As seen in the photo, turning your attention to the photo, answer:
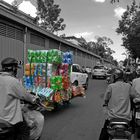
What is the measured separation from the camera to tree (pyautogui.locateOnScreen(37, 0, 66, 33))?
206 feet

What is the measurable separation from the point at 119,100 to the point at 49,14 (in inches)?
2333

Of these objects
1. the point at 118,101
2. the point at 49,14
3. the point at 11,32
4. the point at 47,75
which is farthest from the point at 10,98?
the point at 49,14

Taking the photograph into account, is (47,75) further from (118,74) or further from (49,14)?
(49,14)

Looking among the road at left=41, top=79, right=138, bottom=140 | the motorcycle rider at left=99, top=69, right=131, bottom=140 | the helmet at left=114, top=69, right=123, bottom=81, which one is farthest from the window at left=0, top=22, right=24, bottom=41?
the motorcycle rider at left=99, top=69, right=131, bottom=140

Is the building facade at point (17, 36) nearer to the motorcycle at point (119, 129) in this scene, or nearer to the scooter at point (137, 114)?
the scooter at point (137, 114)

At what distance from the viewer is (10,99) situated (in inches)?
161

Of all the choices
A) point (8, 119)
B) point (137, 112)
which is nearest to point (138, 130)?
point (137, 112)

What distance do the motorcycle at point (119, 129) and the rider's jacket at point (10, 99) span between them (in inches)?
57.6

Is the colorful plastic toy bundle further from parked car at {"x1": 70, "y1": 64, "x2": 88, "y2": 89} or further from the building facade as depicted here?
parked car at {"x1": 70, "y1": 64, "x2": 88, "y2": 89}

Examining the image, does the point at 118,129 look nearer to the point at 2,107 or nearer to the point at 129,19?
the point at 2,107

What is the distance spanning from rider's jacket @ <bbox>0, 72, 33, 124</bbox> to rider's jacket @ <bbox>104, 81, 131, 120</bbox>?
5.36 feet

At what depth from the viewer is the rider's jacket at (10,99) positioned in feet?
13.4

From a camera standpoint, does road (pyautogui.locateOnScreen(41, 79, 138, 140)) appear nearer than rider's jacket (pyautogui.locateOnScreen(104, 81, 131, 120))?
No

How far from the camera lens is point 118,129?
4609 millimetres
